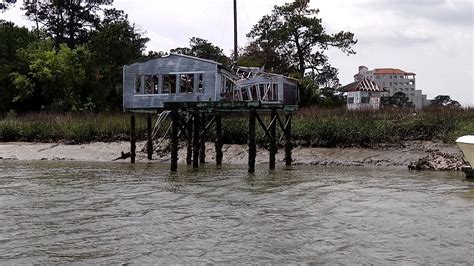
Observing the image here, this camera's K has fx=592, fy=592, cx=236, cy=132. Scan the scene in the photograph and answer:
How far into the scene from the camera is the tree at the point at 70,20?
6081 centimetres

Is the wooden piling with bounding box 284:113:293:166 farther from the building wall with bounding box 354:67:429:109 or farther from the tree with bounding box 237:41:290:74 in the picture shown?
the building wall with bounding box 354:67:429:109

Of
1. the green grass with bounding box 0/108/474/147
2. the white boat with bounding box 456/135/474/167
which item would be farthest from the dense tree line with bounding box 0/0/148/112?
the white boat with bounding box 456/135/474/167

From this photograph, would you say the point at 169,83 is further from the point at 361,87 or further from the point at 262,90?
the point at 361,87

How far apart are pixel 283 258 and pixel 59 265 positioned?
10.7ft

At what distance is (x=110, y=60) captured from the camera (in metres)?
45.7

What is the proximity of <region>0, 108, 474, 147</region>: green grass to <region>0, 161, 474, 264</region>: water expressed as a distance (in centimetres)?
1011

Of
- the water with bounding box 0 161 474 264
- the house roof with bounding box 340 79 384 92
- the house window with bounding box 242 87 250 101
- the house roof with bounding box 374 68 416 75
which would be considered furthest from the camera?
the house roof with bounding box 374 68 416 75

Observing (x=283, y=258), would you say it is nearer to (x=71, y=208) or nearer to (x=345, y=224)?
(x=345, y=224)

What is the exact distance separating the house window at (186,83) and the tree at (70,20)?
2843cm

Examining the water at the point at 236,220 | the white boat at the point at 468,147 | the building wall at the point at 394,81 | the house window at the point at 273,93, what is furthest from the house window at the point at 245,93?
the building wall at the point at 394,81

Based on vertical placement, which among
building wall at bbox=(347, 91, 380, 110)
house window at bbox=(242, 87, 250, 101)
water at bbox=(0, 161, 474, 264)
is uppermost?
building wall at bbox=(347, 91, 380, 110)

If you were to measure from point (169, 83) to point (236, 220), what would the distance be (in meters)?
24.6

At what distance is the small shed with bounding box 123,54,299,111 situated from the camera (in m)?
34.3

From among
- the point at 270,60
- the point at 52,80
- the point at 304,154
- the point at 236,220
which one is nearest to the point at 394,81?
the point at 270,60
